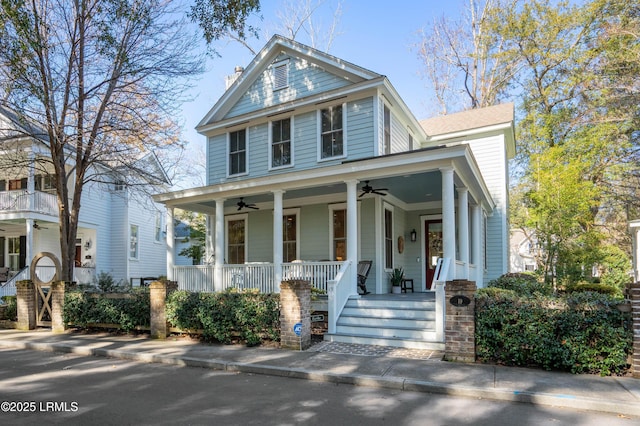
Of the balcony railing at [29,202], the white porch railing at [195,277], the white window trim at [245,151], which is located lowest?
the white porch railing at [195,277]

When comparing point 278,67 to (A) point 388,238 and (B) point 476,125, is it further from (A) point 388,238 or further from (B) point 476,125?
(B) point 476,125

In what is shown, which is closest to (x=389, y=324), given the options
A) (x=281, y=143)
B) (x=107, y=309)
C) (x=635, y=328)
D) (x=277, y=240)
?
(x=277, y=240)

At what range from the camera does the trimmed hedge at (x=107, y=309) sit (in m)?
9.57

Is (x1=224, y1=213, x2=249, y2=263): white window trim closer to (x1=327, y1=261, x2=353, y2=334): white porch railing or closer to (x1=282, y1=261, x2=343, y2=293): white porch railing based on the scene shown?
(x1=282, y1=261, x2=343, y2=293): white porch railing

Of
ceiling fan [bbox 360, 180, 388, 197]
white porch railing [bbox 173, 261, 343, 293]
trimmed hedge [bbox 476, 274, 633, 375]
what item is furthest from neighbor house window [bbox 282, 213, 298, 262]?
trimmed hedge [bbox 476, 274, 633, 375]

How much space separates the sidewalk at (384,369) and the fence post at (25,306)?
5.85 feet

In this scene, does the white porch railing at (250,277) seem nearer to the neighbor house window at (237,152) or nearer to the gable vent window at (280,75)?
the neighbor house window at (237,152)

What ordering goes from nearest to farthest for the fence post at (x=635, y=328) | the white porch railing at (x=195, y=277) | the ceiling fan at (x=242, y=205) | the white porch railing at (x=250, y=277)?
1. the fence post at (x=635, y=328)
2. the white porch railing at (x=250, y=277)
3. the white porch railing at (x=195, y=277)
4. the ceiling fan at (x=242, y=205)

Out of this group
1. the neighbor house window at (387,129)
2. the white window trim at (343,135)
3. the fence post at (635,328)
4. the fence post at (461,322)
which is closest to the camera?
the fence post at (635,328)

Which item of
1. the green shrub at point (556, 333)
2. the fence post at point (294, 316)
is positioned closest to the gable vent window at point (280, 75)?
the fence post at point (294, 316)

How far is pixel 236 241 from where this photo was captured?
1428 centimetres

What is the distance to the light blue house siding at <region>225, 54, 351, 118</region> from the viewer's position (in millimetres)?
13055

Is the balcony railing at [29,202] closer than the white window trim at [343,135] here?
No

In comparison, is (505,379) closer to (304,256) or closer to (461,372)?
(461,372)
